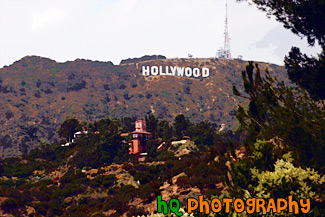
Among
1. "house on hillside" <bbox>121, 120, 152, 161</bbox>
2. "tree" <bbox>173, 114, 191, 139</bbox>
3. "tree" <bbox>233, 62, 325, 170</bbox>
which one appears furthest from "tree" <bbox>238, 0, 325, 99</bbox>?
"tree" <bbox>173, 114, 191, 139</bbox>

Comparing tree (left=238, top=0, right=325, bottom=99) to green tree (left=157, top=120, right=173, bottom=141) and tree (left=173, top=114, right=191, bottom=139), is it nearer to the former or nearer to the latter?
green tree (left=157, top=120, right=173, bottom=141)

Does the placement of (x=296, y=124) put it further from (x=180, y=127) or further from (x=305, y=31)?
(x=180, y=127)

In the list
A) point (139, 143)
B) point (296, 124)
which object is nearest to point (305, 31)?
point (296, 124)

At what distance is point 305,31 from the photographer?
23.6m

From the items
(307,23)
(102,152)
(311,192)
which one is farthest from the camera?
(102,152)

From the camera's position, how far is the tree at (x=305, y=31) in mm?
21750

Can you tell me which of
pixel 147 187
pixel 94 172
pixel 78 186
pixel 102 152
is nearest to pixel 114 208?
pixel 147 187

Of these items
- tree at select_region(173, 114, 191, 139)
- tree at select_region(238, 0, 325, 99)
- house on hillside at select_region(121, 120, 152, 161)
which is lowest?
house on hillside at select_region(121, 120, 152, 161)

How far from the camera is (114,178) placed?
6406cm

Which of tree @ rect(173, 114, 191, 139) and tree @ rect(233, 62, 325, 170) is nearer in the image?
tree @ rect(233, 62, 325, 170)

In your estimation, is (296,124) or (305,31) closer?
(296,124)

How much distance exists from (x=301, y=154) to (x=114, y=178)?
47312 millimetres

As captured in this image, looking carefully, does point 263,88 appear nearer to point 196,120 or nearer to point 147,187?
point 147,187

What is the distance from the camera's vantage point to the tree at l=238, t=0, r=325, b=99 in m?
21.8
